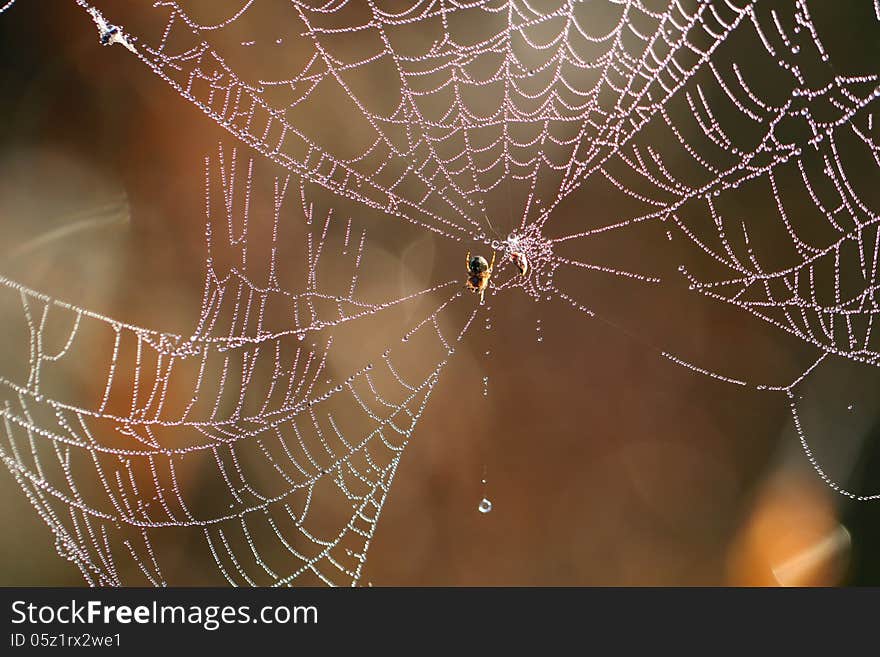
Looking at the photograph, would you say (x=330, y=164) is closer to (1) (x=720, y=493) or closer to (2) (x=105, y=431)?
(2) (x=105, y=431)

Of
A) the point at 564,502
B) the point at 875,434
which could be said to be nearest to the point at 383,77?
the point at 564,502

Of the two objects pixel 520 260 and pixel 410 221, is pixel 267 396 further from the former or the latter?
pixel 520 260

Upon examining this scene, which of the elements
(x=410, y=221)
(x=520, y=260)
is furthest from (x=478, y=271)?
(x=410, y=221)

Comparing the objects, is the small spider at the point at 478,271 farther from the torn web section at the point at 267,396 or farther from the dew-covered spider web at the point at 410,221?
the torn web section at the point at 267,396

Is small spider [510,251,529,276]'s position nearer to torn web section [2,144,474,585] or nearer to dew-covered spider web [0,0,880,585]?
dew-covered spider web [0,0,880,585]

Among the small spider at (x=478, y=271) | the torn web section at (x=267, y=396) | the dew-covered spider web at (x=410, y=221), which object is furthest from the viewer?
the torn web section at (x=267, y=396)

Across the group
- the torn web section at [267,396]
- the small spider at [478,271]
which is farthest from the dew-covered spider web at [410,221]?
the small spider at [478,271]
